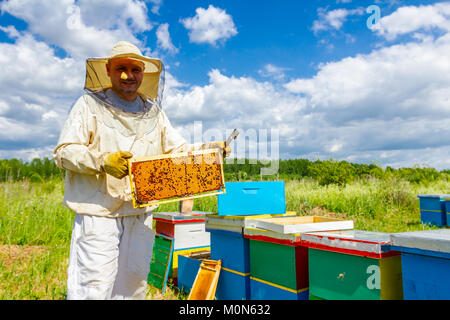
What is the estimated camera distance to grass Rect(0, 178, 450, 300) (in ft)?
13.5

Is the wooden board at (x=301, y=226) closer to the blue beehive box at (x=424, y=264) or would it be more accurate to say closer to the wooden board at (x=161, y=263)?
the blue beehive box at (x=424, y=264)

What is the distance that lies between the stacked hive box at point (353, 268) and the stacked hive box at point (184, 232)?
194 centimetres

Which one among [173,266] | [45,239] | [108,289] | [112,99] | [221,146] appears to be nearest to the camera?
[108,289]

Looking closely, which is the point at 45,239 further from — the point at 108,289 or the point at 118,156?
the point at 118,156

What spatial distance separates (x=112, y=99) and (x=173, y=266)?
257 cm

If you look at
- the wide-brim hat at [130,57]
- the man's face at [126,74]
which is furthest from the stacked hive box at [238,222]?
the man's face at [126,74]

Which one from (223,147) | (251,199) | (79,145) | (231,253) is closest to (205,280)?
(231,253)

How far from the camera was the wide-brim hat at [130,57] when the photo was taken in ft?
8.04

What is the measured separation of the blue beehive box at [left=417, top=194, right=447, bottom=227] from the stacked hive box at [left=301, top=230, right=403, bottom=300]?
Result: 7.04 m

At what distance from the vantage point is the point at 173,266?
430 cm

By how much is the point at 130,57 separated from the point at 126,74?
0.43ft

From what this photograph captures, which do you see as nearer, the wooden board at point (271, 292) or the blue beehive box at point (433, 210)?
the wooden board at point (271, 292)

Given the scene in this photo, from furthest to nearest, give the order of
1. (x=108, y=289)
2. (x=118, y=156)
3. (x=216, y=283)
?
1. (x=216, y=283)
2. (x=108, y=289)
3. (x=118, y=156)
